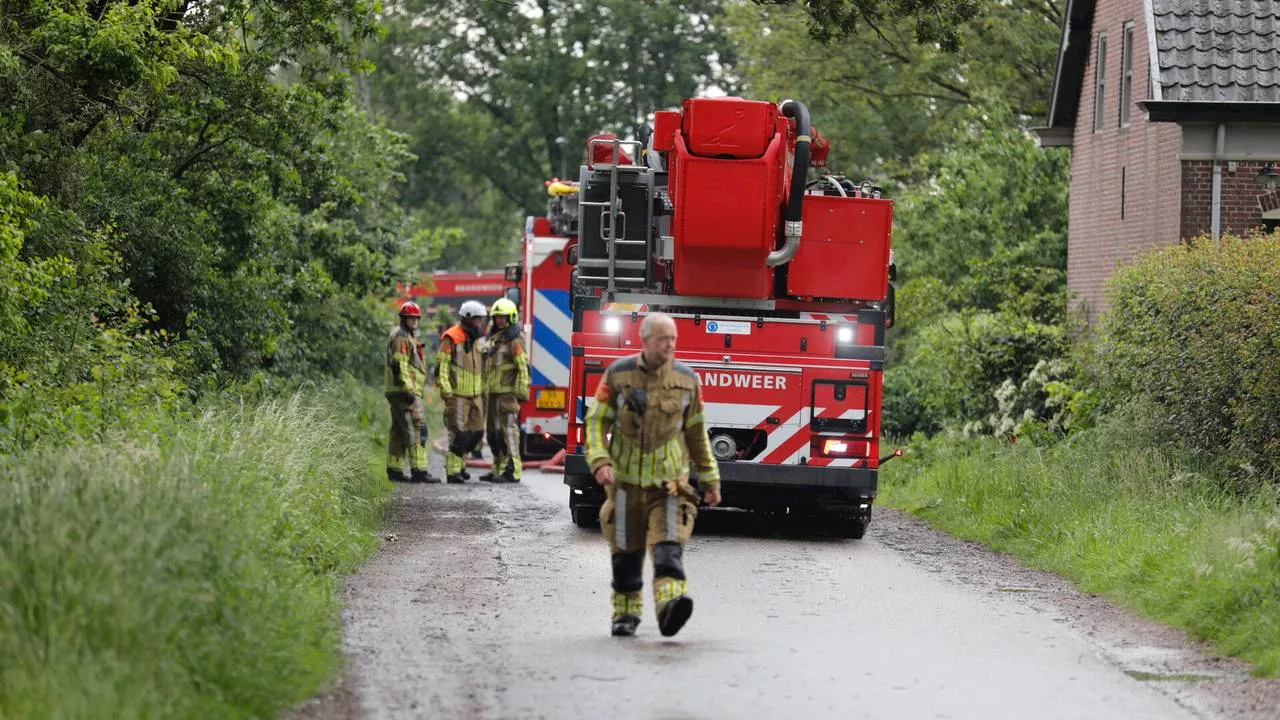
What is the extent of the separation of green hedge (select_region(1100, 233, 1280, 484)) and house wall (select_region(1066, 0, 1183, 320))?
4384mm

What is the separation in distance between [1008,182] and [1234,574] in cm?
1977

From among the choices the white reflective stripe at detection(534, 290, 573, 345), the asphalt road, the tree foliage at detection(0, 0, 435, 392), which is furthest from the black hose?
the white reflective stripe at detection(534, 290, 573, 345)

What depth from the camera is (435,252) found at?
29.0 metres

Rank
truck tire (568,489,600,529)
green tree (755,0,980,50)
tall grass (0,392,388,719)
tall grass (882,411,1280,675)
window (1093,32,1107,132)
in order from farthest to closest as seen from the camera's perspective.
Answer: window (1093,32,1107,132) → green tree (755,0,980,50) → truck tire (568,489,600,529) → tall grass (882,411,1280,675) → tall grass (0,392,388,719)

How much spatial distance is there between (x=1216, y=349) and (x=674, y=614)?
663 cm

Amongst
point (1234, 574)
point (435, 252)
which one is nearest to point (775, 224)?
point (1234, 574)

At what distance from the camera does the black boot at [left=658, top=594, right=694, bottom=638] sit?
8.95 meters

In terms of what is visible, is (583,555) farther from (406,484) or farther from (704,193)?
(406,484)

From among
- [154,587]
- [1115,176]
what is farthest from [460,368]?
[154,587]

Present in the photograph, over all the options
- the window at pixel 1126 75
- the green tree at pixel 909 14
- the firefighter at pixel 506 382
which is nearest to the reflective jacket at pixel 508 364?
the firefighter at pixel 506 382

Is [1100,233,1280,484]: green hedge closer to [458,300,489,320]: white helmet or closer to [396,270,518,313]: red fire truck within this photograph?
[458,300,489,320]: white helmet

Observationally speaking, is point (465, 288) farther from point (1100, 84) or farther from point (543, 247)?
Result: point (543, 247)

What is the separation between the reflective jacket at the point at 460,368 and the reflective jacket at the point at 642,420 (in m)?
10.5

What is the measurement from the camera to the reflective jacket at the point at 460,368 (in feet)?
65.1
